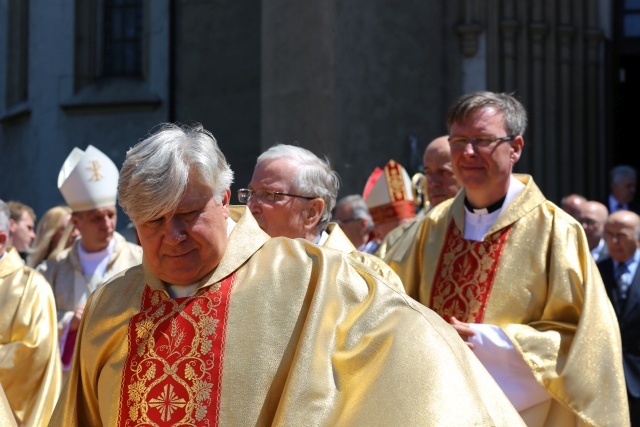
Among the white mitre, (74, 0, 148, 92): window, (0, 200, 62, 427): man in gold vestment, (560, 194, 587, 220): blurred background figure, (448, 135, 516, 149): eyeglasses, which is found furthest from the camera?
(74, 0, 148, 92): window

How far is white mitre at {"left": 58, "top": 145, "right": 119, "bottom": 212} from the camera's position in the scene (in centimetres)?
727

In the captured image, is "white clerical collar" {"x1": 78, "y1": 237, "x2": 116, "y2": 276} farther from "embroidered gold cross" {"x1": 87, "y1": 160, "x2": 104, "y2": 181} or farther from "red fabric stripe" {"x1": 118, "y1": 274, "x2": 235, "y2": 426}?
"red fabric stripe" {"x1": 118, "y1": 274, "x2": 235, "y2": 426}

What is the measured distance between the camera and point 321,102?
11.3m

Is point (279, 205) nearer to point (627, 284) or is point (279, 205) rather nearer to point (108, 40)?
point (627, 284)

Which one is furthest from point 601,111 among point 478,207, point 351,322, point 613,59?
point 351,322

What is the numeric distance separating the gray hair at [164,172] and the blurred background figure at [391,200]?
11.3ft

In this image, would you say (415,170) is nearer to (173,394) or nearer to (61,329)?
(61,329)

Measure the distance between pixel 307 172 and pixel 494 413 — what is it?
5.95 ft

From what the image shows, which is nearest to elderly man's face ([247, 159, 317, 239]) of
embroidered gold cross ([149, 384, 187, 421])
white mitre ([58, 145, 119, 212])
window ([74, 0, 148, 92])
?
embroidered gold cross ([149, 384, 187, 421])

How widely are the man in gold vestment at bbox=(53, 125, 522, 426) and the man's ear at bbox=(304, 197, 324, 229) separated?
1.29m

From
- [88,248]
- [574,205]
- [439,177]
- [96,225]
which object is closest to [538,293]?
[439,177]

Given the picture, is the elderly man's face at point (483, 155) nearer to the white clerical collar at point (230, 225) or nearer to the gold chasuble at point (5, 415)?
the white clerical collar at point (230, 225)

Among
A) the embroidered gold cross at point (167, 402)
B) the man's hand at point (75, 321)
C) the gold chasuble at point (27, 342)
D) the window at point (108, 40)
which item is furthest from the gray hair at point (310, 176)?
the window at point (108, 40)

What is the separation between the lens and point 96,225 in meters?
7.29
